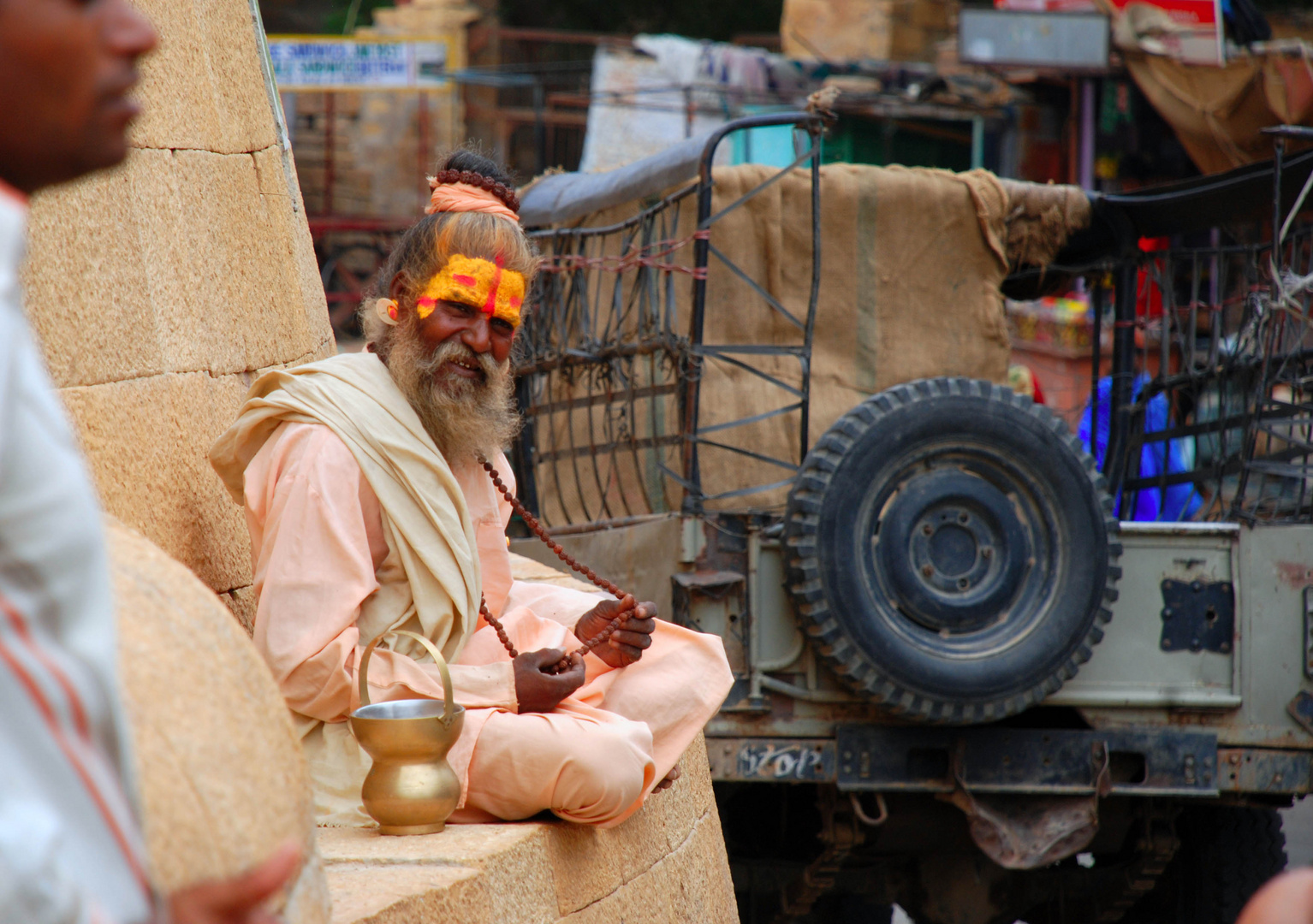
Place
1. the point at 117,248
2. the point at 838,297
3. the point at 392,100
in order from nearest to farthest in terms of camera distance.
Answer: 1. the point at 117,248
2. the point at 838,297
3. the point at 392,100

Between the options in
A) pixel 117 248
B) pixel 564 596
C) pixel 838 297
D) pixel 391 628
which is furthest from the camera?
pixel 838 297

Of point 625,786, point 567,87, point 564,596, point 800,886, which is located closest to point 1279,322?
point 800,886

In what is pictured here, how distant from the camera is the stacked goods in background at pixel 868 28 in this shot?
52.2 feet

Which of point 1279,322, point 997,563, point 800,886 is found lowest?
point 800,886

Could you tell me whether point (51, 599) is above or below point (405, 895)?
above

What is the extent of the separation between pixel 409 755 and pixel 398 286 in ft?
3.89

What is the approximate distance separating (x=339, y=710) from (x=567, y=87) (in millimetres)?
16863

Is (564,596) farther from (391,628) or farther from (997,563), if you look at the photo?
(997,563)

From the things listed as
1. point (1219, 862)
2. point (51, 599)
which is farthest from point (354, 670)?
point (1219, 862)

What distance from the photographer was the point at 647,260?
547cm

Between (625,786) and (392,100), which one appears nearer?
(625,786)

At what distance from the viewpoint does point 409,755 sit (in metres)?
2.45

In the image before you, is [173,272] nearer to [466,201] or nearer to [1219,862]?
[466,201]

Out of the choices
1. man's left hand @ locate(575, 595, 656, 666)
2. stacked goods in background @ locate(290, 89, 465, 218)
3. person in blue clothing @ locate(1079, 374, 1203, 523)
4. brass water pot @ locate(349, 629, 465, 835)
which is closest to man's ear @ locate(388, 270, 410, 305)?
man's left hand @ locate(575, 595, 656, 666)
